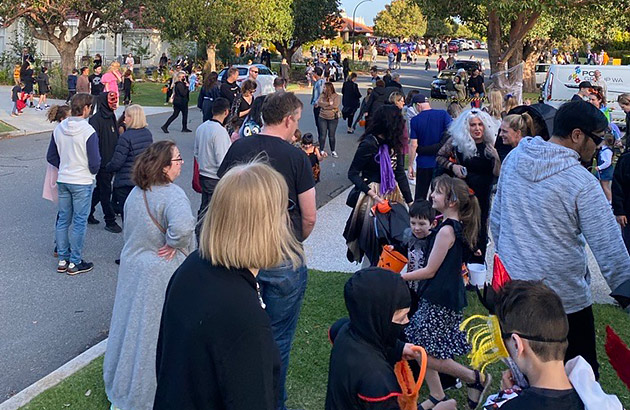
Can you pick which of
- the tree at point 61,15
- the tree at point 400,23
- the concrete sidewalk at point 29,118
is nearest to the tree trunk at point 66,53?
the tree at point 61,15

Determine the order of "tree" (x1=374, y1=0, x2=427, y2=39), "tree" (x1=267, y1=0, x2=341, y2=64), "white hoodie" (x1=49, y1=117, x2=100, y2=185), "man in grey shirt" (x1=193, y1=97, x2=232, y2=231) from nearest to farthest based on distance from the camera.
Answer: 1. "white hoodie" (x1=49, y1=117, x2=100, y2=185)
2. "man in grey shirt" (x1=193, y1=97, x2=232, y2=231)
3. "tree" (x1=267, y1=0, x2=341, y2=64)
4. "tree" (x1=374, y1=0, x2=427, y2=39)

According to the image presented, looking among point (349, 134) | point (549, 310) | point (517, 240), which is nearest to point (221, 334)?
point (549, 310)

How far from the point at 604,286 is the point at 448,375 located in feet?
11.7

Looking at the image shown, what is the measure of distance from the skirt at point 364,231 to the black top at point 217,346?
3.37 metres

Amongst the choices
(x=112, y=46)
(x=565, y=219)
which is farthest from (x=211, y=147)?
(x=112, y=46)

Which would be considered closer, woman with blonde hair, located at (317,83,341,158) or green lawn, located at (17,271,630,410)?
green lawn, located at (17,271,630,410)

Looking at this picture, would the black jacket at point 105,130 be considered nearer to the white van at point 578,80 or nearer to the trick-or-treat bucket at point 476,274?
the trick-or-treat bucket at point 476,274

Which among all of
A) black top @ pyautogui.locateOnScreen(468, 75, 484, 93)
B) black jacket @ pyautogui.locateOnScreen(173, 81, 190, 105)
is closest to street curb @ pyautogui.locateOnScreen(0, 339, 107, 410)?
black jacket @ pyautogui.locateOnScreen(173, 81, 190, 105)

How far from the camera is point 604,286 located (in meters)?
7.48

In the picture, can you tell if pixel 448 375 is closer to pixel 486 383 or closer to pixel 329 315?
pixel 486 383

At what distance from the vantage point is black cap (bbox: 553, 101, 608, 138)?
3.54 m

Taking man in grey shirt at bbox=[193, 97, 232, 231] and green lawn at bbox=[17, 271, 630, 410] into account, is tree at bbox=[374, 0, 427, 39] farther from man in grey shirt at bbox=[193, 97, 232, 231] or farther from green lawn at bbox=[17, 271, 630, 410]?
green lawn at bbox=[17, 271, 630, 410]

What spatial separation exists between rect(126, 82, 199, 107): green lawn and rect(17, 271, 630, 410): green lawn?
70.3ft

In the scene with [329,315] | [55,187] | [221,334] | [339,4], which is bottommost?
[329,315]
